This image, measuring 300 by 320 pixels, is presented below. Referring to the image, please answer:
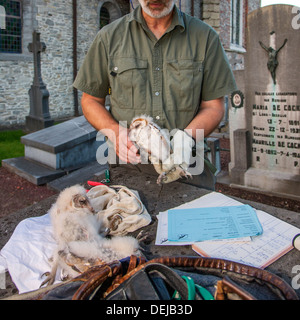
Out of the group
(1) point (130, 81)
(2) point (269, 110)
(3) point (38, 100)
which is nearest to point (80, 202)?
(1) point (130, 81)

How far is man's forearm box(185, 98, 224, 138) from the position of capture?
2.37 m

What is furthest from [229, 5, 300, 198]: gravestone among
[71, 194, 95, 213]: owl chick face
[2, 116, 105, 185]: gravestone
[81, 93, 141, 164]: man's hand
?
[71, 194, 95, 213]: owl chick face

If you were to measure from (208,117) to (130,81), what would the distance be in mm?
626

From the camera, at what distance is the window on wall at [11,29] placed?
12.3 metres

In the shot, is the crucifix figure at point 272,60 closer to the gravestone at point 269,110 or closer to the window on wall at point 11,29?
the gravestone at point 269,110

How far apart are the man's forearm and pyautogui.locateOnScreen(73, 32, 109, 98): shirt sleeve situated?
2.51 ft

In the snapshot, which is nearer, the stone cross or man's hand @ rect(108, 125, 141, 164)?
man's hand @ rect(108, 125, 141, 164)

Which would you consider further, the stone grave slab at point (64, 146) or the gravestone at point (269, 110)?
the stone grave slab at point (64, 146)

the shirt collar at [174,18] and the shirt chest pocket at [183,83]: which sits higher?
the shirt collar at [174,18]

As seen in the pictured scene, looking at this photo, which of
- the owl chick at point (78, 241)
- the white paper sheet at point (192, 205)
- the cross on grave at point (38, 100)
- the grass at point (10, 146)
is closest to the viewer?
the owl chick at point (78, 241)

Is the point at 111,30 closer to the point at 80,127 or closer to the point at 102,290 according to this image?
the point at 102,290

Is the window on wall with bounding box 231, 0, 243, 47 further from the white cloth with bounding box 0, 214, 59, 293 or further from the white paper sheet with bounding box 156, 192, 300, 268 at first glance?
the white cloth with bounding box 0, 214, 59, 293

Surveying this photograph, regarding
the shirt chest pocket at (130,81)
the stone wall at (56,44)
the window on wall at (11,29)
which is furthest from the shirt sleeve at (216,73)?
the window on wall at (11,29)
